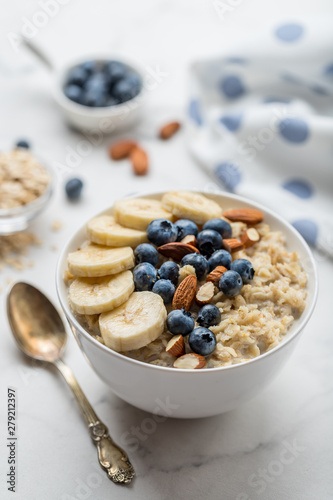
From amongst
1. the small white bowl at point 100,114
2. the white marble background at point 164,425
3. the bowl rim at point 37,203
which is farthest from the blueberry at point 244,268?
the small white bowl at point 100,114

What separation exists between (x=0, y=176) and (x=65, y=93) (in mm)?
635

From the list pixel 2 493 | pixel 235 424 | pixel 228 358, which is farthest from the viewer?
pixel 235 424

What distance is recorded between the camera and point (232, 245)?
4.51 feet

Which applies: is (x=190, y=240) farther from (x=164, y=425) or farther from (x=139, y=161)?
(x=139, y=161)

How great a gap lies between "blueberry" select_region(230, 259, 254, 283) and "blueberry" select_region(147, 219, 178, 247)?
17 centimetres

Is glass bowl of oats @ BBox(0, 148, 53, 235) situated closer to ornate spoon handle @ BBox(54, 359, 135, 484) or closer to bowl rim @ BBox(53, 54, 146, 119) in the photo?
bowl rim @ BBox(53, 54, 146, 119)

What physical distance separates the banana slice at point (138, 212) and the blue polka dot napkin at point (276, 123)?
0.68 m

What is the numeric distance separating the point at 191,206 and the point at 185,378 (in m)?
0.50

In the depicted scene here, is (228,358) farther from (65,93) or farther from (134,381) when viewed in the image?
(65,93)

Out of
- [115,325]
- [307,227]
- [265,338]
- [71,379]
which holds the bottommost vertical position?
[307,227]

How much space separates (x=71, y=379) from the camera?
150 centimetres

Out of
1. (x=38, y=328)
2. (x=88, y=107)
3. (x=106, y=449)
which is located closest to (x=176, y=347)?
(x=106, y=449)

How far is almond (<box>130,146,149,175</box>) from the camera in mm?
2197

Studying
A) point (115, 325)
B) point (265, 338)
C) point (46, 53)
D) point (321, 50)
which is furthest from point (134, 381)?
point (46, 53)
